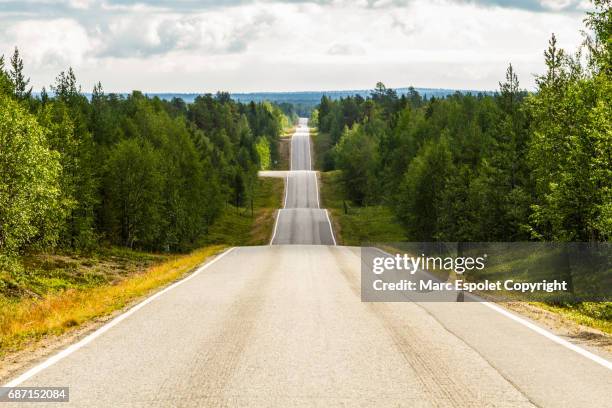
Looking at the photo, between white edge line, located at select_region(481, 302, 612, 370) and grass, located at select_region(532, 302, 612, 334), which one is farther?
grass, located at select_region(532, 302, 612, 334)

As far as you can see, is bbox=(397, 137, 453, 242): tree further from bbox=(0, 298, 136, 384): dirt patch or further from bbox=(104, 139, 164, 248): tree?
bbox=(0, 298, 136, 384): dirt patch

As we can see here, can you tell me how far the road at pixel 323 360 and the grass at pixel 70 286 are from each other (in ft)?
4.39

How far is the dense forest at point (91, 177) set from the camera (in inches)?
1171

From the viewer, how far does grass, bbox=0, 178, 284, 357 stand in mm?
13781

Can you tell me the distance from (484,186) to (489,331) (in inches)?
1139

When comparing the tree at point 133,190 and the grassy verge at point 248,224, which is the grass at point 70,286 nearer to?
the grassy verge at point 248,224

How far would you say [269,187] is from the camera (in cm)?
13588

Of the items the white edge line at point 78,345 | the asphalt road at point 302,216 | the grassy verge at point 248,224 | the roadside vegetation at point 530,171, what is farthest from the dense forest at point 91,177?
the roadside vegetation at point 530,171

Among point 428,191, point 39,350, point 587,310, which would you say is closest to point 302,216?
point 428,191

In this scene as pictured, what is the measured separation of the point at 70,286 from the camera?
32.7 meters

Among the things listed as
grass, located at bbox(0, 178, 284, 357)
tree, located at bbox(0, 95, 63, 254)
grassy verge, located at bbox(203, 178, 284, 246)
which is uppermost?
tree, located at bbox(0, 95, 63, 254)

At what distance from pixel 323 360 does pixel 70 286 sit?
25537mm

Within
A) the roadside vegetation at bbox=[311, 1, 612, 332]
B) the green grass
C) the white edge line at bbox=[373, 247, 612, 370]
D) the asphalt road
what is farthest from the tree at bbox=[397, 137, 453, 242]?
the white edge line at bbox=[373, 247, 612, 370]

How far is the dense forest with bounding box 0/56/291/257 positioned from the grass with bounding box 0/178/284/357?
1.51 metres
